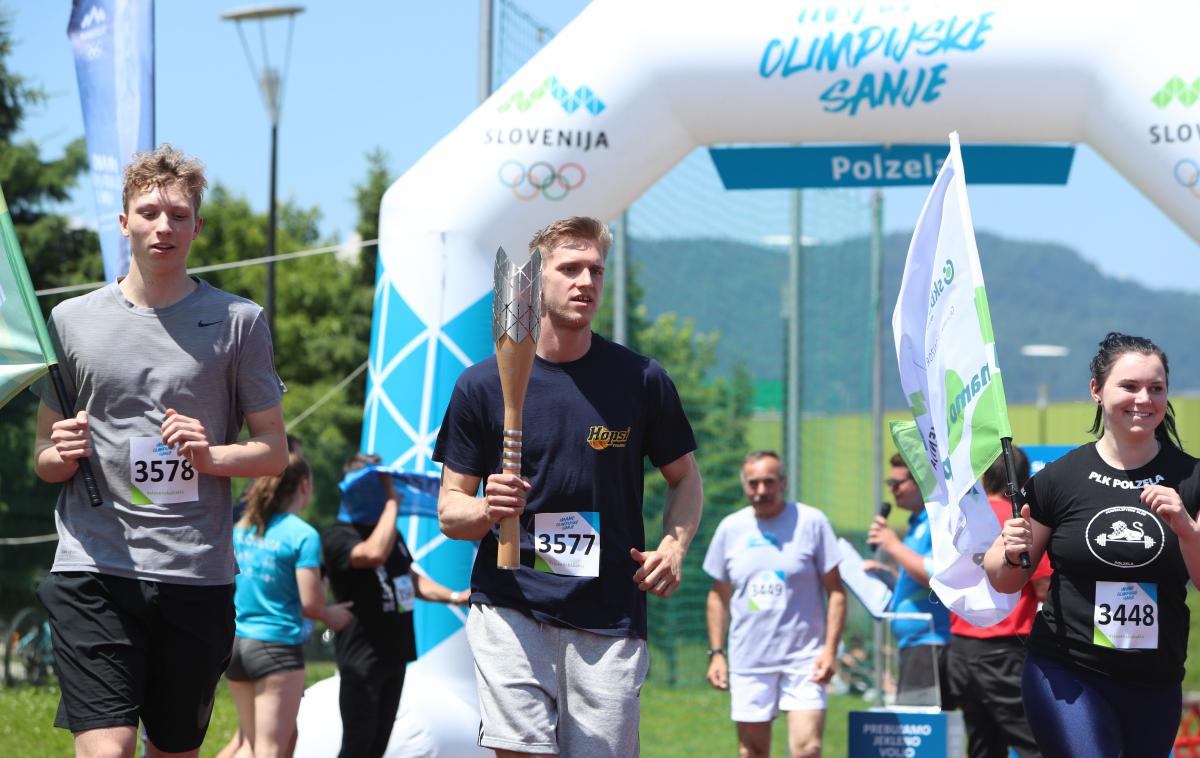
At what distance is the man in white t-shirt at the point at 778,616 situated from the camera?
26.0ft

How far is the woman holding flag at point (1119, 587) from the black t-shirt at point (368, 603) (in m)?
3.31

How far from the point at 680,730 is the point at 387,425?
5.98 meters

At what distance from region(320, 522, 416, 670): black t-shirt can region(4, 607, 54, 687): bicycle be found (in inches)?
201

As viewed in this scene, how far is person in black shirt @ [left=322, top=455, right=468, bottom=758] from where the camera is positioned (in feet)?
23.1

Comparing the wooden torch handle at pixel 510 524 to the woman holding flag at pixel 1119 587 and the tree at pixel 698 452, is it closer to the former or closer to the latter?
the woman holding flag at pixel 1119 587

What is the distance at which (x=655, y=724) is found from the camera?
1325cm

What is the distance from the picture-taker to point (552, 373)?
4312mm

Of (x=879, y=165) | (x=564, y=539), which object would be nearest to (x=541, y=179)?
(x=879, y=165)

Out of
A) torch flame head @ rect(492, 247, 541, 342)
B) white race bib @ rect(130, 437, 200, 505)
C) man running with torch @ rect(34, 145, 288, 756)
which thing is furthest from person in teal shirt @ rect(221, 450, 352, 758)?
torch flame head @ rect(492, 247, 541, 342)

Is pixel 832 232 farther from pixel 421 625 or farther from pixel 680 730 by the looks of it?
pixel 421 625

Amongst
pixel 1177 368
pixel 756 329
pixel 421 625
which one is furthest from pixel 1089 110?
pixel 1177 368

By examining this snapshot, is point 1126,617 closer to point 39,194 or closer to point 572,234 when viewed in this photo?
point 572,234

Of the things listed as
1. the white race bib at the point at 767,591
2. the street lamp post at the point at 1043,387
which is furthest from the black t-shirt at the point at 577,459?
the street lamp post at the point at 1043,387

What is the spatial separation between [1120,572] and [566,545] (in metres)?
1.59
